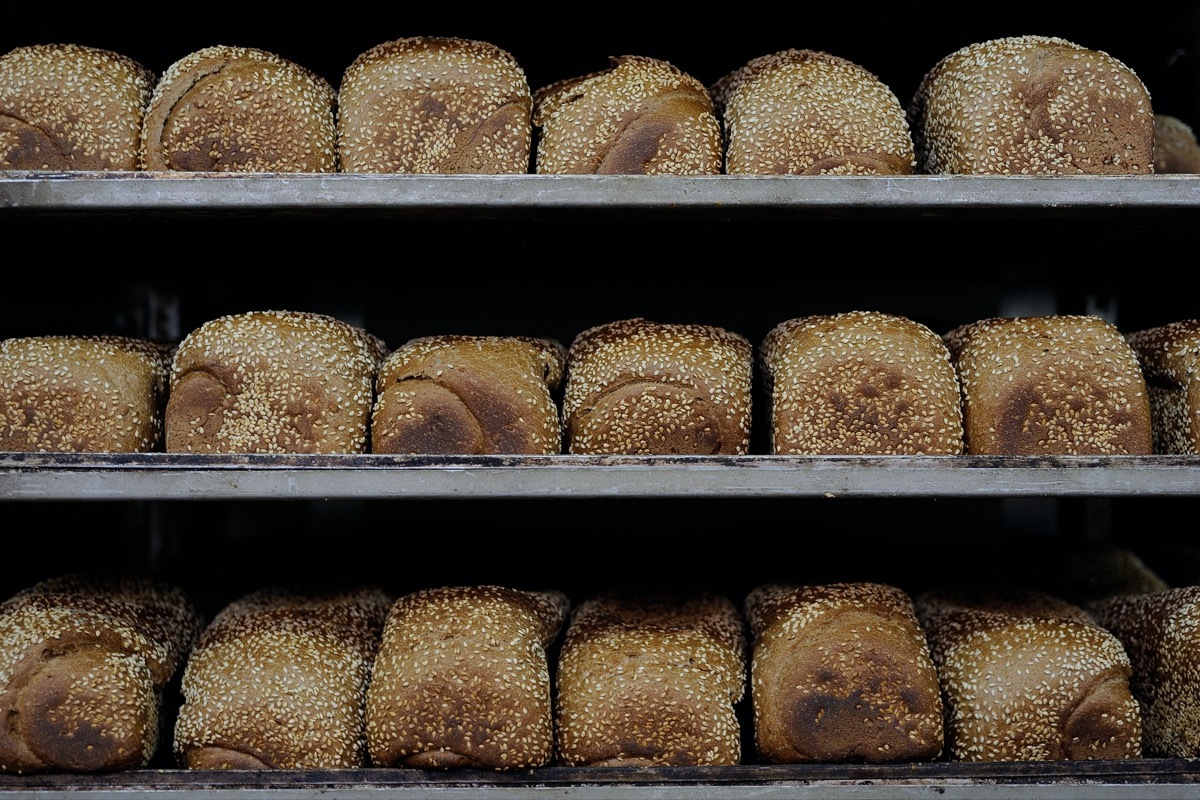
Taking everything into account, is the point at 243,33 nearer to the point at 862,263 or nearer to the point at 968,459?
the point at 862,263

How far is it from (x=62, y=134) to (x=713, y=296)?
4.69 feet

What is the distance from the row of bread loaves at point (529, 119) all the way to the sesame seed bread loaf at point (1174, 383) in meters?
0.33

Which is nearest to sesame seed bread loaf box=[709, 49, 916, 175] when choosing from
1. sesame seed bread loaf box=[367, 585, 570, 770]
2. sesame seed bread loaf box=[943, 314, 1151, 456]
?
sesame seed bread loaf box=[943, 314, 1151, 456]

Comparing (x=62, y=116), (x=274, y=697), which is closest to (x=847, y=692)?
(x=274, y=697)

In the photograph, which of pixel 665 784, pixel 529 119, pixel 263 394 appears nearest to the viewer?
pixel 665 784

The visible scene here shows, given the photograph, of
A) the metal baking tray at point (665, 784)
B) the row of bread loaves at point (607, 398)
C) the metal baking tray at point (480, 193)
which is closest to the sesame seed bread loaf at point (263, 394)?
the row of bread loaves at point (607, 398)

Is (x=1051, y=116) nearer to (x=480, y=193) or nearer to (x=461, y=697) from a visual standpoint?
(x=480, y=193)

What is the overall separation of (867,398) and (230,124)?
1.27 metres

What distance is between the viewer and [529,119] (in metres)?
1.72

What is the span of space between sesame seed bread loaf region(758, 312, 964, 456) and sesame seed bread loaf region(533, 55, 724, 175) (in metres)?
0.41

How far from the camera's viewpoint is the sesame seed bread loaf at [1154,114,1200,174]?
1.89 m

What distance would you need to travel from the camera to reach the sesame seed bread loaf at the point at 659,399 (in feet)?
5.24

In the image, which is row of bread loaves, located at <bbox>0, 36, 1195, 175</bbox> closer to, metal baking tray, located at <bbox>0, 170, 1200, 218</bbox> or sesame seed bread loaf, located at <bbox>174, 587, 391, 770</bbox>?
metal baking tray, located at <bbox>0, 170, 1200, 218</bbox>

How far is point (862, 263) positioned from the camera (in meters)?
2.01
